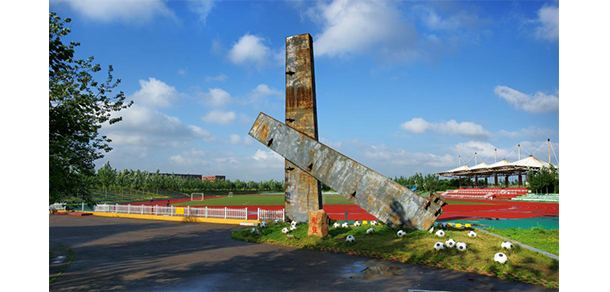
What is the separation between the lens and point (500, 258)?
962 centimetres

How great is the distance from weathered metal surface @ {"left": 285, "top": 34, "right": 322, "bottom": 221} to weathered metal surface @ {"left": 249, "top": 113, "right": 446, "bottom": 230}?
150 cm

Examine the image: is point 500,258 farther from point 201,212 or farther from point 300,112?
point 201,212

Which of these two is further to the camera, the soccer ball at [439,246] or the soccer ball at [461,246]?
the soccer ball at [439,246]

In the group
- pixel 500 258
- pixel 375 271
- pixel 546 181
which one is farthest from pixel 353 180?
pixel 546 181

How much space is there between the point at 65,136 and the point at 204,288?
6.41 meters

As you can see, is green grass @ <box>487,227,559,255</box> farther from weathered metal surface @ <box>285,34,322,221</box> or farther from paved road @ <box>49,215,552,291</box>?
weathered metal surface @ <box>285,34,322,221</box>

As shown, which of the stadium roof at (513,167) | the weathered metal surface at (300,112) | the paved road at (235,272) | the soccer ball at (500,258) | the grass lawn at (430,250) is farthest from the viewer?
the stadium roof at (513,167)

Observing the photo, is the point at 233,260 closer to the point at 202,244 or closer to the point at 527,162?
the point at 202,244

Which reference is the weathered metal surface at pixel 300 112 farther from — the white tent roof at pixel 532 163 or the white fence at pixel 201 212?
the white tent roof at pixel 532 163

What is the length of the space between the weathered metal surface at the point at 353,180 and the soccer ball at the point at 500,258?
3343 mm

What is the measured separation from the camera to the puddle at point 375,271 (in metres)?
9.21

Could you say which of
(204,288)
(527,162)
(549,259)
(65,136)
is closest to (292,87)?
(65,136)

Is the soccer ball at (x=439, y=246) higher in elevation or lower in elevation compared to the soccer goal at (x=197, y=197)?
higher

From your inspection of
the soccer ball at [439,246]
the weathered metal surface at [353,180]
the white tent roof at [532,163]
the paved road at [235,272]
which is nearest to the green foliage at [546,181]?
the white tent roof at [532,163]
